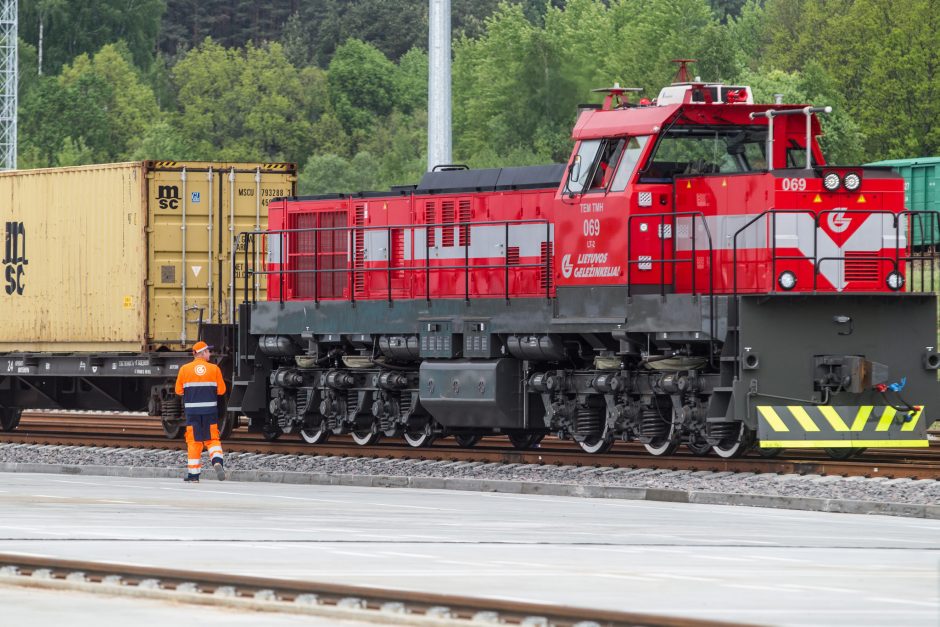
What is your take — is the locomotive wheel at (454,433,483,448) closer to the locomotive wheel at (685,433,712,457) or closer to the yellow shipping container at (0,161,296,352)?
the locomotive wheel at (685,433,712,457)

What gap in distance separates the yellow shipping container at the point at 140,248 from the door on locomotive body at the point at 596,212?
638 centimetres

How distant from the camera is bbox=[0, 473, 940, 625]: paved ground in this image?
398 inches

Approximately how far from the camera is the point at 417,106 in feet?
354

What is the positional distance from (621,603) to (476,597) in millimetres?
805

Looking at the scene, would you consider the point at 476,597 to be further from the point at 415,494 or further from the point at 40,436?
the point at 40,436

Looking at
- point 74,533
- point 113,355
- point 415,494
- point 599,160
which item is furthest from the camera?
point 113,355

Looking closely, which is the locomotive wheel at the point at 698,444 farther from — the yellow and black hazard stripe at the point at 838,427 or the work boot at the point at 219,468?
the work boot at the point at 219,468

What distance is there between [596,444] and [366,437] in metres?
4.18

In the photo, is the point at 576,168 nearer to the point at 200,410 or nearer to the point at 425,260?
the point at 425,260

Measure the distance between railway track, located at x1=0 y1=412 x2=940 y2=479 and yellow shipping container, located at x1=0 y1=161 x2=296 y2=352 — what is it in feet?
5.48

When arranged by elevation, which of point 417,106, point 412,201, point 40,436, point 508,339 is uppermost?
point 417,106

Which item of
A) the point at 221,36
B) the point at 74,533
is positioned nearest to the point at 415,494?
the point at 74,533

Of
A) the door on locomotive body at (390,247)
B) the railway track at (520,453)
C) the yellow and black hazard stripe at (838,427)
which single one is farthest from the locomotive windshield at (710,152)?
the door on locomotive body at (390,247)

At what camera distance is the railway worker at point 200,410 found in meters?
19.7
